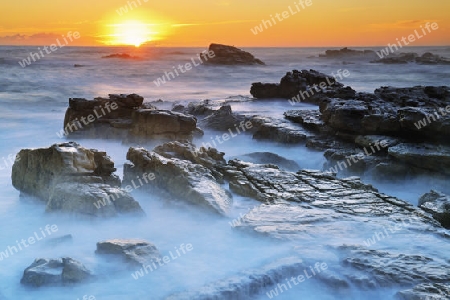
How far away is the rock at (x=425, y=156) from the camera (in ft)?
30.0

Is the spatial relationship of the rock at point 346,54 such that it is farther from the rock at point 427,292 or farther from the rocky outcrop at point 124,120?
the rock at point 427,292

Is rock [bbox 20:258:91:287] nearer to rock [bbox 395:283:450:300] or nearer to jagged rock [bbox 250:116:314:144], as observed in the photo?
rock [bbox 395:283:450:300]

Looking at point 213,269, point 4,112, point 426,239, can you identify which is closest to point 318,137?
point 426,239

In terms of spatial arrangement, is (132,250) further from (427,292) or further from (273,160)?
(273,160)

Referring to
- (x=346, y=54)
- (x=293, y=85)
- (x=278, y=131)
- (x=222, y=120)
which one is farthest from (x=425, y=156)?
(x=346, y=54)

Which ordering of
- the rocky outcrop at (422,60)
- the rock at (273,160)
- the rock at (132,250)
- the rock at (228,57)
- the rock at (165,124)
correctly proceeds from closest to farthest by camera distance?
the rock at (132,250) < the rock at (273,160) < the rock at (165,124) < the rock at (228,57) < the rocky outcrop at (422,60)

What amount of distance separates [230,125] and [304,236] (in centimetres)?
922

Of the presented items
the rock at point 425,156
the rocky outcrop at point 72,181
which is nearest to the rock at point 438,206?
the rock at point 425,156

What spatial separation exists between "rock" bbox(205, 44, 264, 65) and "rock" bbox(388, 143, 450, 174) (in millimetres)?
46438

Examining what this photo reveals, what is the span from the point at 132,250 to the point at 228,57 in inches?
2034

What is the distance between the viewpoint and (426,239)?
5805 mm

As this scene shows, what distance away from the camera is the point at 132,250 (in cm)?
552

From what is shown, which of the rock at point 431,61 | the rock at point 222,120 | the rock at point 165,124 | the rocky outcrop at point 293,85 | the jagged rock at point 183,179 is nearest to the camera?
the jagged rock at point 183,179

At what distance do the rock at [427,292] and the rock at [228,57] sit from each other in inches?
2023
